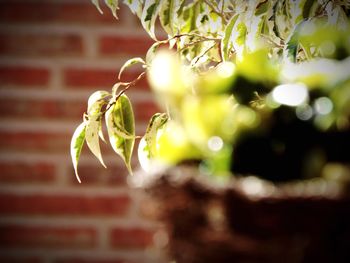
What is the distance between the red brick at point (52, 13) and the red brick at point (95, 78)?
0.12m

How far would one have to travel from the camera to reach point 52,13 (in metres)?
1.30

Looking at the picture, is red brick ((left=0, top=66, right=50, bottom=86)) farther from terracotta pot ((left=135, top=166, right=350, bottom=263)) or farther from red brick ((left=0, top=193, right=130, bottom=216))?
terracotta pot ((left=135, top=166, right=350, bottom=263))

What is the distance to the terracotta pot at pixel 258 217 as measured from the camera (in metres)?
0.27

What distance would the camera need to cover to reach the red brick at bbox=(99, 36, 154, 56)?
130 cm

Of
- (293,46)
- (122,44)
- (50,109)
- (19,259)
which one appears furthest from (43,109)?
(293,46)

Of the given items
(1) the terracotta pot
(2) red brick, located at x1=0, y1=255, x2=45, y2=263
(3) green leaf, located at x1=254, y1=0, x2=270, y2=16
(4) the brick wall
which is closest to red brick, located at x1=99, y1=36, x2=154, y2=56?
(4) the brick wall

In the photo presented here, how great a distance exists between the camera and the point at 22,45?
4.26 ft

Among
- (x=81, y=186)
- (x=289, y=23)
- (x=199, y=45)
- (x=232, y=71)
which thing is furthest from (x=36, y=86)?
(x=232, y=71)

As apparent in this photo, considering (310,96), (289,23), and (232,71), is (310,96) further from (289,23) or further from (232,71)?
(289,23)

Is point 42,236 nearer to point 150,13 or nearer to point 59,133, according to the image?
point 59,133

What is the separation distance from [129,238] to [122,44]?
1.62 ft

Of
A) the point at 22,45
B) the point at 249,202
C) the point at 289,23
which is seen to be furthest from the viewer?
the point at 22,45

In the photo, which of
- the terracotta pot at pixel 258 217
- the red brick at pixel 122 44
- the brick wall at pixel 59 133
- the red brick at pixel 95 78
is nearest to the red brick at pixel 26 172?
the brick wall at pixel 59 133

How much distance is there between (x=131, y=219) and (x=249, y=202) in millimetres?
1075
